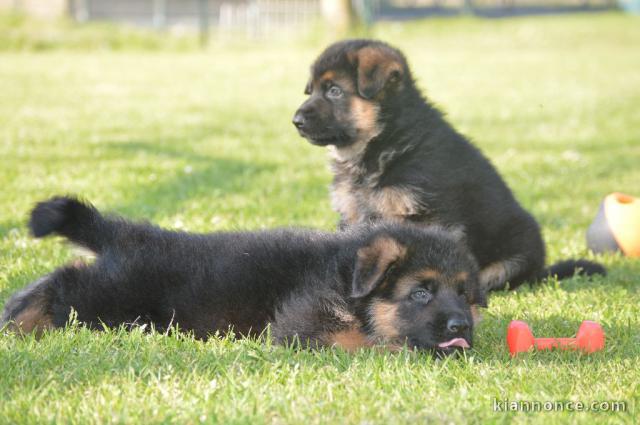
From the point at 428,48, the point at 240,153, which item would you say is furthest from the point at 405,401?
the point at 428,48

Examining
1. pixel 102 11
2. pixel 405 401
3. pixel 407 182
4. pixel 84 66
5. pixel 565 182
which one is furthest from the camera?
pixel 102 11

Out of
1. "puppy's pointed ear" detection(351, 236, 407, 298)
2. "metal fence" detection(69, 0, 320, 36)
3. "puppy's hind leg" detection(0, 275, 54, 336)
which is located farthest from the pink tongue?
"metal fence" detection(69, 0, 320, 36)

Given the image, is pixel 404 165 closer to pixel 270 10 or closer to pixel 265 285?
pixel 265 285

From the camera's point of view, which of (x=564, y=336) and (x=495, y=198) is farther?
(x=495, y=198)

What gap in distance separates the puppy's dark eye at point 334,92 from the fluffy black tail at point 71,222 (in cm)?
208

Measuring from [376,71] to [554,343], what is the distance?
88.9 inches

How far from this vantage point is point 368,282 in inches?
132

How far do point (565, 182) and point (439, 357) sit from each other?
4892 mm

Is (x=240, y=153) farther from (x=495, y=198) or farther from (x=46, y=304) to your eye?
(x=46, y=304)

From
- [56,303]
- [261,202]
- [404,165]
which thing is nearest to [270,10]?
[261,202]

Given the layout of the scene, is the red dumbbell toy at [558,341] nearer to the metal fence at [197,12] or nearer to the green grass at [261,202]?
the green grass at [261,202]

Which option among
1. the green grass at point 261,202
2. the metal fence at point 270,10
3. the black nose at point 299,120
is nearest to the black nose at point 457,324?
the green grass at point 261,202

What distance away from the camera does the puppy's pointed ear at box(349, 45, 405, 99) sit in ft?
17.2

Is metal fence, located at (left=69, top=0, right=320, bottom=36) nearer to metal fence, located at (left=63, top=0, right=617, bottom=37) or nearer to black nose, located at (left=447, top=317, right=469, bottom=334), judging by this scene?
metal fence, located at (left=63, top=0, right=617, bottom=37)
